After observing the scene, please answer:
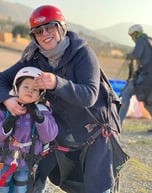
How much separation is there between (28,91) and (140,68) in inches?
→ 208

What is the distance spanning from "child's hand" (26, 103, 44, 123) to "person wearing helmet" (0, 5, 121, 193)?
52mm

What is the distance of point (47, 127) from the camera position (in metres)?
2.79

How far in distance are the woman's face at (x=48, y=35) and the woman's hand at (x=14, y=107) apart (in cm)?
39

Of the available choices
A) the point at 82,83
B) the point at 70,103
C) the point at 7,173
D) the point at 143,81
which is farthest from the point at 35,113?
the point at 143,81

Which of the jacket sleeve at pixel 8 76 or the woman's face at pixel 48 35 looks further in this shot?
the jacket sleeve at pixel 8 76

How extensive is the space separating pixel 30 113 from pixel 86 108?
14.5 inches

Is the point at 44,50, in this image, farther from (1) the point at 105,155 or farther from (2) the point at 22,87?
(1) the point at 105,155

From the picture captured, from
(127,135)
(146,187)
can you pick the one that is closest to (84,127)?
(146,187)

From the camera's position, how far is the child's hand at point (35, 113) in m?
2.75

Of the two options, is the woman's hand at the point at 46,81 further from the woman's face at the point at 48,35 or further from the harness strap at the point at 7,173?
the harness strap at the point at 7,173

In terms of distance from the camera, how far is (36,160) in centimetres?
290

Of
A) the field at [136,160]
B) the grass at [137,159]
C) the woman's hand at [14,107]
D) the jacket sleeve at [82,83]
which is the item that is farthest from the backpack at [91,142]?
the grass at [137,159]

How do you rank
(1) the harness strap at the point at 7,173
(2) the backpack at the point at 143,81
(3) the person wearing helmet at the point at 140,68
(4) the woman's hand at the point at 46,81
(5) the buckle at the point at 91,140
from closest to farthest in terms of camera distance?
1. (4) the woman's hand at the point at 46,81
2. (1) the harness strap at the point at 7,173
3. (5) the buckle at the point at 91,140
4. (3) the person wearing helmet at the point at 140,68
5. (2) the backpack at the point at 143,81

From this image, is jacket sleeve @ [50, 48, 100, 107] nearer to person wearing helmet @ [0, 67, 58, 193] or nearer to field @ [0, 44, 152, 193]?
person wearing helmet @ [0, 67, 58, 193]
